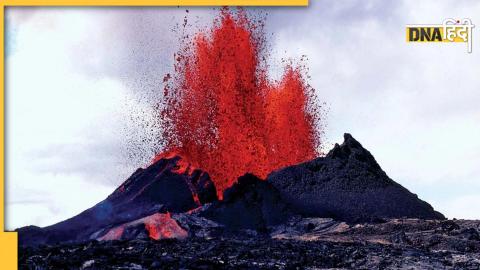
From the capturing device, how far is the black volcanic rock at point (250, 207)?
36.5 m

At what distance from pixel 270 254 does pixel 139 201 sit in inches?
650

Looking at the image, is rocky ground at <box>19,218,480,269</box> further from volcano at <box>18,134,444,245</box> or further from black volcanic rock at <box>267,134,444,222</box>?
black volcanic rock at <box>267,134,444,222</box>

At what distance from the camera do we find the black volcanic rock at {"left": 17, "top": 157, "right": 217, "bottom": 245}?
36.7 meters

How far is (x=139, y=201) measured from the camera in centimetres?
3944

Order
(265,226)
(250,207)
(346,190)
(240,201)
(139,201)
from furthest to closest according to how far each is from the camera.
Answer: (346,190) < (139,201) < (240,201) < (250,207) < (265,226)

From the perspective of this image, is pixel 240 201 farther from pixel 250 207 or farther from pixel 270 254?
pixel 270 254

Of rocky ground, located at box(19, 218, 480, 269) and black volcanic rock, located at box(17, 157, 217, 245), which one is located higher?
black volcanic rock, located at box(17, 157, 217, 245)

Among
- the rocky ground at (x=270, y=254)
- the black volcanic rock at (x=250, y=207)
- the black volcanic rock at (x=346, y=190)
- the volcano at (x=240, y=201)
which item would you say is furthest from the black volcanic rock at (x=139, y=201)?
the rocky ground at (x=270, y=254)

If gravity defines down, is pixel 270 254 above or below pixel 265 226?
below

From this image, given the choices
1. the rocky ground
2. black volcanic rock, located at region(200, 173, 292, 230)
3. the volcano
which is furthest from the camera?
black volcanic rock, located at region(200, 173, 292, 230)

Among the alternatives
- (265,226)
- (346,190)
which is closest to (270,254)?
(265,226)

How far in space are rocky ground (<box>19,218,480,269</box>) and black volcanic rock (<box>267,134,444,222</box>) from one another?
683cm

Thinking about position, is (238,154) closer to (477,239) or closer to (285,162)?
(285,162)

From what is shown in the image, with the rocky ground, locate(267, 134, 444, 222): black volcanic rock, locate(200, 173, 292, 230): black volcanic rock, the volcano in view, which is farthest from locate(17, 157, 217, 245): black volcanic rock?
the rocky ground
